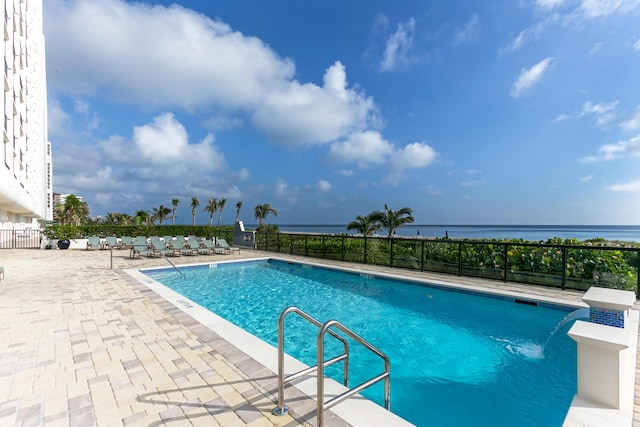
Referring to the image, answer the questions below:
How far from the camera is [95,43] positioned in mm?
10859

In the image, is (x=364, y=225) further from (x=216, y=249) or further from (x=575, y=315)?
(x=575, y=315)

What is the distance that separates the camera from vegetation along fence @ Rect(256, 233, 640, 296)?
239 inches

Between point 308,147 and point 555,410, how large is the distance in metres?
32.5

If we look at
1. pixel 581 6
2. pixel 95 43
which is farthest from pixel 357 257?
pixel 95 43

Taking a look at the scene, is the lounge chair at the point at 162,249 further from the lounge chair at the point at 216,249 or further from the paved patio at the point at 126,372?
the paved patio at the point at 126,372

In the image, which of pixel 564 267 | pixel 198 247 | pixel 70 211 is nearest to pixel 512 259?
pixel 564 267

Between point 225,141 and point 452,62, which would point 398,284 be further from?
point 225,141

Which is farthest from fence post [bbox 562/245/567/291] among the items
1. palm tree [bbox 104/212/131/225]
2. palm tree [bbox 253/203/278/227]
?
palm tree [bbox 104/212/131/225]

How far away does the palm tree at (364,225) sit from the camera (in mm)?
19156

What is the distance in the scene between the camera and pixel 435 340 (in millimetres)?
4906

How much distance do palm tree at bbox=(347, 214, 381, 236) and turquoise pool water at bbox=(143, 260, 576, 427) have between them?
1052 cm

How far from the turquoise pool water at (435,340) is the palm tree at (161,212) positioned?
49.8 metres

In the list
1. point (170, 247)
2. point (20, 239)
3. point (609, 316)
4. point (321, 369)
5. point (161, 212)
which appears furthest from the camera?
point (161, 212)

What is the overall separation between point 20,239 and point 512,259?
29.6 m
